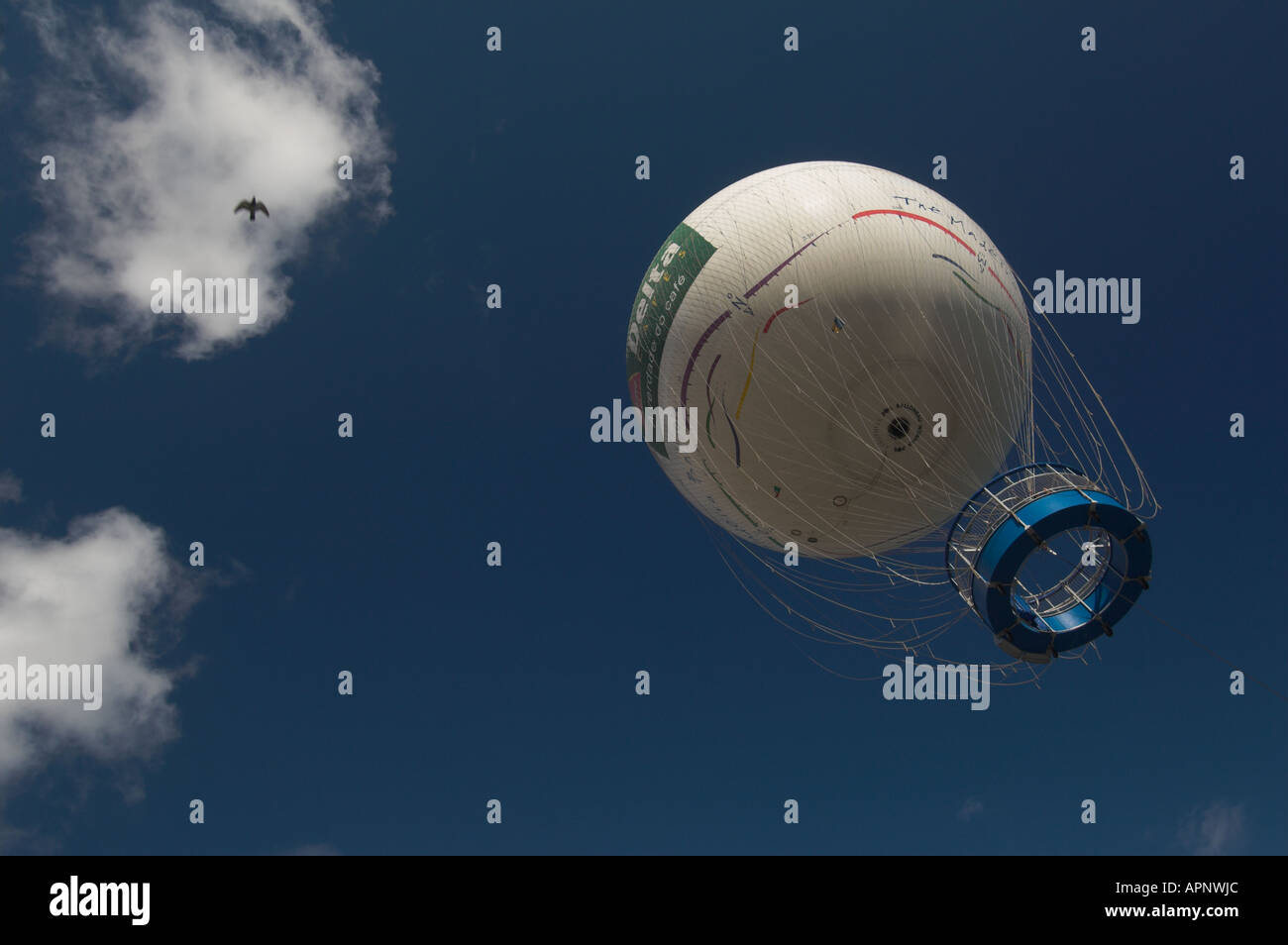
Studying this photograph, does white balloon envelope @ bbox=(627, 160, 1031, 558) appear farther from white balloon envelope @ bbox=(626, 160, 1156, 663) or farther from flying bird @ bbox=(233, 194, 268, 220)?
flying bird @ bbox=(233, 194, 268, 220)

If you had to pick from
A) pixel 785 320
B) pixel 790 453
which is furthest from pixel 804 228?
pixel 790 453

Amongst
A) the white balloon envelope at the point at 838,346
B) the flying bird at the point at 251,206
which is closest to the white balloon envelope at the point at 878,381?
the white balloon envelope at the point at 838,346

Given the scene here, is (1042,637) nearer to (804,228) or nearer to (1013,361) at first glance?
(1013,361)

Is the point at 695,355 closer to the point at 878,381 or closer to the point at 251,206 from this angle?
the point at 878,381

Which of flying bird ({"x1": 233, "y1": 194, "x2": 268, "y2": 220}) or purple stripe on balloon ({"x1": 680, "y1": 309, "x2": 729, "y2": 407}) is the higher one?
flying bird ({"x1": 233, "y1": 194, "x2": 268, "y2": 220})

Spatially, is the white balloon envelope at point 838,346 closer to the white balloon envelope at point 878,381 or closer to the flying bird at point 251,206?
the white balloon envelope at point 878,381

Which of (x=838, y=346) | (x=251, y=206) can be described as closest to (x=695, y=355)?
(x=838, y=346)

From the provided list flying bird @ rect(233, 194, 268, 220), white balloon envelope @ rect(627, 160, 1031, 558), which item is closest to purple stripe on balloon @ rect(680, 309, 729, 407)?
white balloon envelope @ rect(627, 160, 1031, 558)

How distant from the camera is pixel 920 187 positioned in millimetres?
14453

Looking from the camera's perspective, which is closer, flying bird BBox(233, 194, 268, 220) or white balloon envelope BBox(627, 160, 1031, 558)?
white balloon envelope BBox(627, 160, 1031, 558)

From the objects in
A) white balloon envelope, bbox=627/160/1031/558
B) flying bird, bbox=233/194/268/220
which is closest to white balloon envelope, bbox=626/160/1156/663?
white balloon envelope, bbox=627/160/1031/558

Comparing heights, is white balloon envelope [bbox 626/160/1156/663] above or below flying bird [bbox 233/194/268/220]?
below

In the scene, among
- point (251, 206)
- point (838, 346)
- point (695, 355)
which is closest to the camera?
point (838, 346)

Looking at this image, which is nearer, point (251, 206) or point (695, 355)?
point (695, 355)
